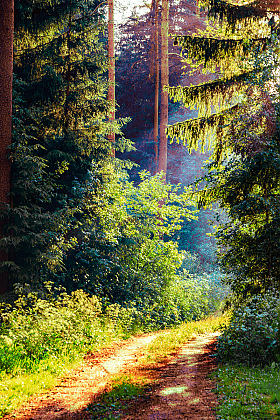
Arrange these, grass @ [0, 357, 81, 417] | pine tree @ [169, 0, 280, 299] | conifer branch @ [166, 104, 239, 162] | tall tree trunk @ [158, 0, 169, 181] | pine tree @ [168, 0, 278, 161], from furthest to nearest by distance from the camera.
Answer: tall tree trunk @ [158, 0, 169, 181] → conifer branch @ [166, 104, 239, 162] → pine tree @ [168, 0, 278, 161] → pine tree @ [169, 0, 280, 299] → grass @ [0, 357, 81, 417]

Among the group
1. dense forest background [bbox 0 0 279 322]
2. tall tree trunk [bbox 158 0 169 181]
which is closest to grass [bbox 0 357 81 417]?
dense forest background [bbox 0 0 279 322]

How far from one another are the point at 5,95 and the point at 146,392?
7867 millimetres

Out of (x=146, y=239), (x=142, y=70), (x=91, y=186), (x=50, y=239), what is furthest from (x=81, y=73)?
(x=142, y=70)

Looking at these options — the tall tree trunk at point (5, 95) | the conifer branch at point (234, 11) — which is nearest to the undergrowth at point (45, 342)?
the tall tree trunk at point (5, 95)

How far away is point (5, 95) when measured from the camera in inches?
390

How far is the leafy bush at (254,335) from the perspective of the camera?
251 inches

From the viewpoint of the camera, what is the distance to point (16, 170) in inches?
397

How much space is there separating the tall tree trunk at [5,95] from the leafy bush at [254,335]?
5.72 metres

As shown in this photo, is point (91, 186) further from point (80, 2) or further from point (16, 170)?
point (80, 2)

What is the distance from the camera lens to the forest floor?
508 cm

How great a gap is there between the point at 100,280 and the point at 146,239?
3019 millimetres

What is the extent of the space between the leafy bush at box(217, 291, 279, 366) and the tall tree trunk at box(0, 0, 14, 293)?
5719mm

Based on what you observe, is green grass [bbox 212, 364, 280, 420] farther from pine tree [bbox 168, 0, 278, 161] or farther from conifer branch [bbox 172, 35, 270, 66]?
conifer branch [bbox 172, 35, 270, 66]

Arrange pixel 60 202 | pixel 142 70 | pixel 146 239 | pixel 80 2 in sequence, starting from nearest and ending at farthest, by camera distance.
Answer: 1. pixel 60 202
2. pixel 80 2
3. pixel 146 239
4. pixel 142 70
